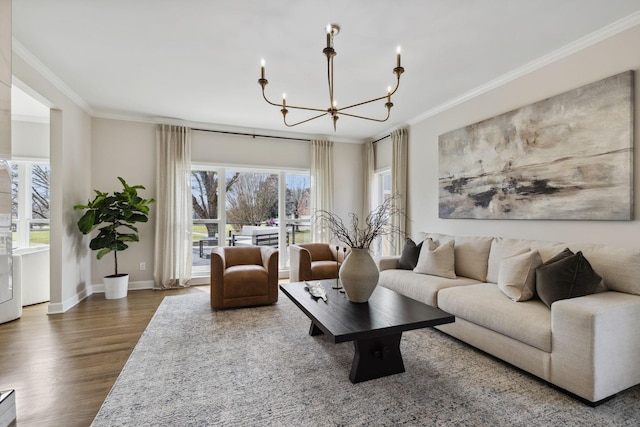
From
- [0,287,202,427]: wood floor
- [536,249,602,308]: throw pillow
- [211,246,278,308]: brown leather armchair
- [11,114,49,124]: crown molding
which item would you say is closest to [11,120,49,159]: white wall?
[11,114,49,124]: crown molding

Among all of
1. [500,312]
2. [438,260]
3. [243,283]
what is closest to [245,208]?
[243,283]

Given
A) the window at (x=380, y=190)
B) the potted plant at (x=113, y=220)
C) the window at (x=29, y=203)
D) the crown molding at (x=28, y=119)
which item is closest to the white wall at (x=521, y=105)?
the window at (x=380, y=190)

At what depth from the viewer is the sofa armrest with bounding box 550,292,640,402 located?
174 centimetres

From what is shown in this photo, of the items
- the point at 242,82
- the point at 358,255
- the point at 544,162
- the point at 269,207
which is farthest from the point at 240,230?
the point at 544,162

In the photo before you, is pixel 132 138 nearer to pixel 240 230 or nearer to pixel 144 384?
pixel 240 230

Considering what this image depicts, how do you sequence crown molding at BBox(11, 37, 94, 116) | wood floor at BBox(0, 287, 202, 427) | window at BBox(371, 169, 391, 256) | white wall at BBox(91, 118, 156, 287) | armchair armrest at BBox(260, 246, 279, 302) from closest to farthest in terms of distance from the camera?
1. wood floor at BBox(0, 287, 202, 427)
2. crown molding at BBox(11, 37, 94, 116)
3. armchair armrest at BBox(260, 246, 279, 302)
4. white wall at BBox(91, 118, 156, 287)
5. window at BBox(371, 169, 391, 256)

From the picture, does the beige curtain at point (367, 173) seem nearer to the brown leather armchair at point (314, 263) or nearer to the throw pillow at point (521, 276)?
the brown leather armchair at point (314, 263)

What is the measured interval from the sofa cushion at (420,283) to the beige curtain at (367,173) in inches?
97.0

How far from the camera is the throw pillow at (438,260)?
3242 millimetres

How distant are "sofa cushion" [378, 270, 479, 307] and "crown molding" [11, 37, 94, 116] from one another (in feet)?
13.7

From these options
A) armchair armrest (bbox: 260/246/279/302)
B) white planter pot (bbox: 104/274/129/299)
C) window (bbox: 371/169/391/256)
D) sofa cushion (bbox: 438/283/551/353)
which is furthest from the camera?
window (bbox: 371/169/391/256)

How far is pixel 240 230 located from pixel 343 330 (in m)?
3.84

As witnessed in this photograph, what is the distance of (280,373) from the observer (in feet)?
7.06

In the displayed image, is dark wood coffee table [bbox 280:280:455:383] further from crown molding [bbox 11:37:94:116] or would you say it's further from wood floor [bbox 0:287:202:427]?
crown molding [bbox 11:37:94:116]
